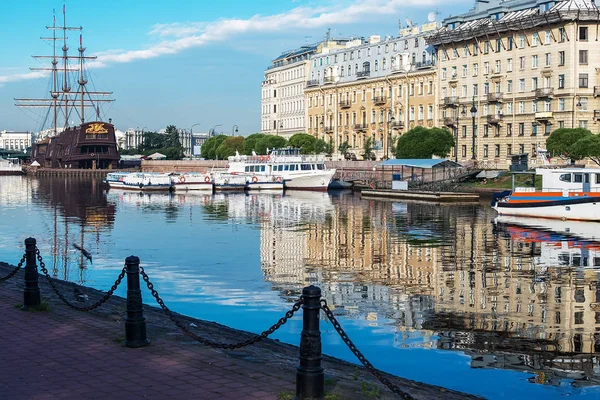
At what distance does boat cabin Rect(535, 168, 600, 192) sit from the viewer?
1956 inches

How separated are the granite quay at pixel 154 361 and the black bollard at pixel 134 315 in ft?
0.05

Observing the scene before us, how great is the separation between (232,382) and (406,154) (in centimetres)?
7923

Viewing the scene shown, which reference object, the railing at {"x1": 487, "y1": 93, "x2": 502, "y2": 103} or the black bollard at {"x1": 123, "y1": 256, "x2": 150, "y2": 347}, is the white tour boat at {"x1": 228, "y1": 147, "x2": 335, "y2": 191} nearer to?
the railing at {"x1": 487, "y1": 93, "x2": 502, "y2": 103}

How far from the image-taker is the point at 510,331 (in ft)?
59.1

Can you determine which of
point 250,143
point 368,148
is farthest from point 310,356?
point 250,143

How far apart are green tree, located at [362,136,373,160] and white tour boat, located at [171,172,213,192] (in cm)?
2277

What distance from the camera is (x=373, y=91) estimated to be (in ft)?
373

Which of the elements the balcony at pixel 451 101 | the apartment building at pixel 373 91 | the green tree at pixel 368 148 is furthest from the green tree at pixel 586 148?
the green tree at pixel 368 148

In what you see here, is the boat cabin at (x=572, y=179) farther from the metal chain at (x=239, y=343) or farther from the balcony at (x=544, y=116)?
the metal chain at (x=239, y=343)

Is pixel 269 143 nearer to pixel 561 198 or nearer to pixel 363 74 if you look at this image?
pixel 363 74

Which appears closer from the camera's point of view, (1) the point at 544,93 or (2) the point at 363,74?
(1) the point at 544,93

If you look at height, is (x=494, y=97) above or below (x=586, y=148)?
above

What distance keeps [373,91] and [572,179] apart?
64.6m

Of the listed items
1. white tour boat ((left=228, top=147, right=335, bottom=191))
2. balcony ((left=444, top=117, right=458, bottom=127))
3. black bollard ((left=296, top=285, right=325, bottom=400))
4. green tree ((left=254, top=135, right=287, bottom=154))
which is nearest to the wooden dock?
white tour boat ((left=228, top=147, right=335, bottom=191))
